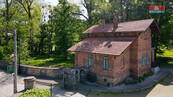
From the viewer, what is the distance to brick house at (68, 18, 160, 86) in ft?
55.2

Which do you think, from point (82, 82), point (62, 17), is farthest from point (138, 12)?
point (82, 82)

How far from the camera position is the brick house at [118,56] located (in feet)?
55.2

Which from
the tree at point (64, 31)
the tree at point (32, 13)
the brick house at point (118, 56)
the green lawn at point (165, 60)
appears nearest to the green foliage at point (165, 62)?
the green lawn at point (165, 60)

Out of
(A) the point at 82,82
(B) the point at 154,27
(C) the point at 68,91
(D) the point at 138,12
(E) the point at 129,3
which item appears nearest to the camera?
(C) the point at 68,91

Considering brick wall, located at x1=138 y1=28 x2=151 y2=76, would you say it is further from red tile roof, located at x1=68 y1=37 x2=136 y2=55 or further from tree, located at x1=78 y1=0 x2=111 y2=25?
tree, located at x1=78 y1=0 x2=111 y2=25

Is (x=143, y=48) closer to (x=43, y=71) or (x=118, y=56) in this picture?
(x=118, y=56)

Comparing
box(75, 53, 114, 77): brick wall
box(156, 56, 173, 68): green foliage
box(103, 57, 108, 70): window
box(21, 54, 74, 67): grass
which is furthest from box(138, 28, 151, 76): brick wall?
box(21, 54, 74, 67): grass

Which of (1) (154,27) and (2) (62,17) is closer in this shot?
(1) (154,27)

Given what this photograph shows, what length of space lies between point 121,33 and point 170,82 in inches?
383

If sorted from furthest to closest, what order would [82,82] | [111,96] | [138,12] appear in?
[138,12] → [82,82] → [111,96]

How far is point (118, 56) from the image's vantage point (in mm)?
17016

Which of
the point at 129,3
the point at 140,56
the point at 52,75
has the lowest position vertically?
the point at 52,75

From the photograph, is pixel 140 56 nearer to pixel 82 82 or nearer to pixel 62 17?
pixel 82 82

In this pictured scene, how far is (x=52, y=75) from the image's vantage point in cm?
1947
